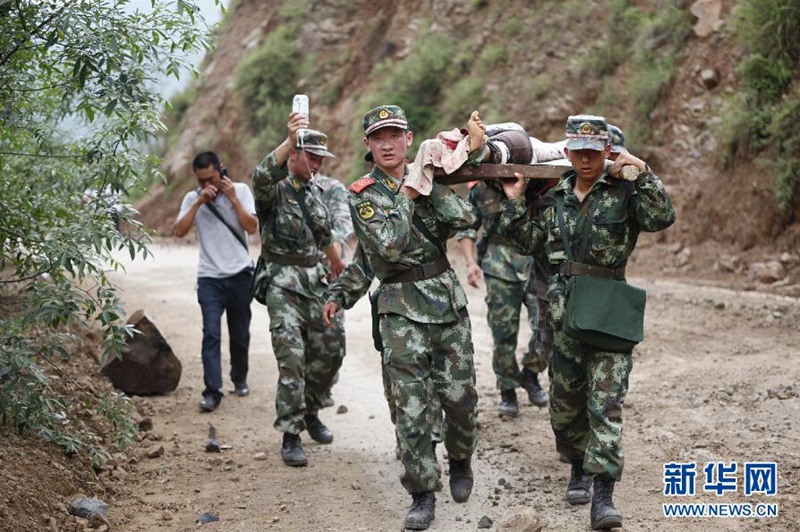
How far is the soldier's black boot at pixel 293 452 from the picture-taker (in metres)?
6.59

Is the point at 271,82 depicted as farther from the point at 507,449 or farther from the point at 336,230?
the point at 507,449

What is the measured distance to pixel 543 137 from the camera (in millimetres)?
17734

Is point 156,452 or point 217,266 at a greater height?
point 217,266

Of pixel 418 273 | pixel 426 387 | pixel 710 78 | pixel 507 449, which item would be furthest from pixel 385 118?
pixel 710 78

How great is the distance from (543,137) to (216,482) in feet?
41.4

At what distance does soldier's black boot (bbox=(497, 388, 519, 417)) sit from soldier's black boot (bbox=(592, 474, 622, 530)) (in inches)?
98.3

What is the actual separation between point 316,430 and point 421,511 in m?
2.10

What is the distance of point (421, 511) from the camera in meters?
5.23

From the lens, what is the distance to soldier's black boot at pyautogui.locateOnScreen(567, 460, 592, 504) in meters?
5.41

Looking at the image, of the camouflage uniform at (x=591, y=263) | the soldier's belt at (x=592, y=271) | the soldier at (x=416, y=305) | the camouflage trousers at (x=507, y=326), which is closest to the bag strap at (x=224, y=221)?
the camouflage trousers at (x=507, y=326)

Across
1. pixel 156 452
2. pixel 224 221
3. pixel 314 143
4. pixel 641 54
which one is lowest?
pixel 156 452

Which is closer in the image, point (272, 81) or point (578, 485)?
point (578, 485)

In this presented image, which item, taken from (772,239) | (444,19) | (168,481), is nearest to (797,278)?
(772,239)

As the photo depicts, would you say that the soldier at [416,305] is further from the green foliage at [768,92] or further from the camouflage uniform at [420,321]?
the green foliage at [768,92]
